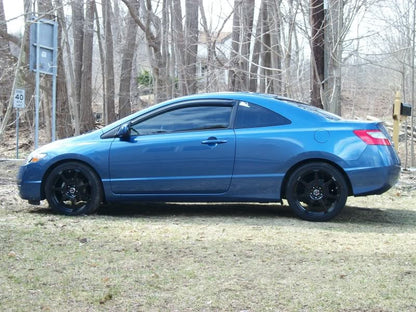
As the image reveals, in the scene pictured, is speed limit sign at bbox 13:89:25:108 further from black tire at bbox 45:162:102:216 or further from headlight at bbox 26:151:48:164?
black tire at bbox 45:162:102:216

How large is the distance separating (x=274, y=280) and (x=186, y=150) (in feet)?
9.06

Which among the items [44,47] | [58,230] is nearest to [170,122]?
[58,230]

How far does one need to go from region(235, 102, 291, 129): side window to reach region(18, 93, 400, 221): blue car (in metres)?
0.01

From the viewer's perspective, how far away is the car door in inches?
256

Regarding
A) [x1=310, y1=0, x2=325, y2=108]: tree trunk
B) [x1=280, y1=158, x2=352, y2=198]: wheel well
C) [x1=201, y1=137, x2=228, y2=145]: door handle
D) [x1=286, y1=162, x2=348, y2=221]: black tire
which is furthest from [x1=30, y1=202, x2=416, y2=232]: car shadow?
[x1=310, y1=0, x2=325, y2=108]: tree trunk

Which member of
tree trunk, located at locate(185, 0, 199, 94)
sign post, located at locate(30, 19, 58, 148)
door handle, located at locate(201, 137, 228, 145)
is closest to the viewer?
door handle, located at locate(201, 137, 228, 145)

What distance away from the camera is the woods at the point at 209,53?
11969 mm

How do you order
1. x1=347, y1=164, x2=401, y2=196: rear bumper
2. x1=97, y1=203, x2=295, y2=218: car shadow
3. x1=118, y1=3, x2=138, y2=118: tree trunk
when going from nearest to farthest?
x1=347, y1=164, x2=401, y2=196: rear bumper, x1=97, y1=203, x2=295, y2=218: car shadow, x1=118, y1=3, x2=138, y2=118: tree trunk

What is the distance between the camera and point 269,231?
5707 mm

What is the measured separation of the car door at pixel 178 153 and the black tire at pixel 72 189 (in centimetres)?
31

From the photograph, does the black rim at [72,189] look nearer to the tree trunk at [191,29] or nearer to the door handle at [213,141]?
the door handle at [213,141]

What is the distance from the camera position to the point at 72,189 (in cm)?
679

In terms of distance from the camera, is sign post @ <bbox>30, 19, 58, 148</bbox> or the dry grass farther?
sign post @ <bbox>30, 19, 58, 148</bbox>

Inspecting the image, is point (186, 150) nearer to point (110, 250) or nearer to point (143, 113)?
point (143, 113)
